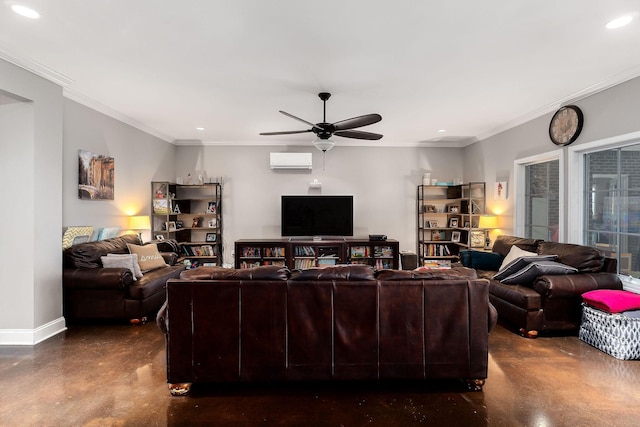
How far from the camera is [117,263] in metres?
3.91

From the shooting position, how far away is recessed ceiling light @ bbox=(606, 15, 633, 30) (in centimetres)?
246

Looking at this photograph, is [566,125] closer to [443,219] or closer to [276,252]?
[443,219]

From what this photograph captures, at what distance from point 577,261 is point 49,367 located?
200 inches

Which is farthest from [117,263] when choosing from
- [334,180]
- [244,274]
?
[334,180]

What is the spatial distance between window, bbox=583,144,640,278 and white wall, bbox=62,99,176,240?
619 cm

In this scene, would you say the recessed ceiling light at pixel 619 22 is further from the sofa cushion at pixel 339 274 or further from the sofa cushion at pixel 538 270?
the sofa cushion at pixel 339 274

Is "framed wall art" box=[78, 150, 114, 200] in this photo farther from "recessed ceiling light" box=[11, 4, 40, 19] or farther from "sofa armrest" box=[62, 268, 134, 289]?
"recessed ceiling light" box=[11, 4, 40, 19]

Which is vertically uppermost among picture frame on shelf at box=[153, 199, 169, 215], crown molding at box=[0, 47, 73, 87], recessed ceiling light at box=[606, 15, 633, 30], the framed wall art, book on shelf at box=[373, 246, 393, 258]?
recessed ceiling light at box=[606, 15, 633, 30]

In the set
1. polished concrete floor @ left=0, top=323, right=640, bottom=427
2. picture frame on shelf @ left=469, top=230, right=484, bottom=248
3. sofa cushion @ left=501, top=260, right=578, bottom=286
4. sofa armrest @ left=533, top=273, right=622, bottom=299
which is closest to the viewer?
polished concrete floor @ left=0, top=323, right=640, bottom=427

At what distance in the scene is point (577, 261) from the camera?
3658mm

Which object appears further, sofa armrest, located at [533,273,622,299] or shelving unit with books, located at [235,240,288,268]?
shelving unit with books, located at [235,240,288,268]

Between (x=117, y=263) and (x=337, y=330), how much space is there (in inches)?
114

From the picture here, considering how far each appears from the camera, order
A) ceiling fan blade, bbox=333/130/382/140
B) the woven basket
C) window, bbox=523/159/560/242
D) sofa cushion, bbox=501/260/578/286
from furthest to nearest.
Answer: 1. window, bbox=523/159/560/242
2. ceiling fan blade, bbox=333/130/382/140
3. sofa cushion, bbox=501/260/578/286
4. the woven basket

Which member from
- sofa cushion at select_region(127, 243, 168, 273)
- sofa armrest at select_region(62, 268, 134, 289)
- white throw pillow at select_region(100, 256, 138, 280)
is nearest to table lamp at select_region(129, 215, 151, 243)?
sofa cushion at select_region(127, 243, 168, 273)
